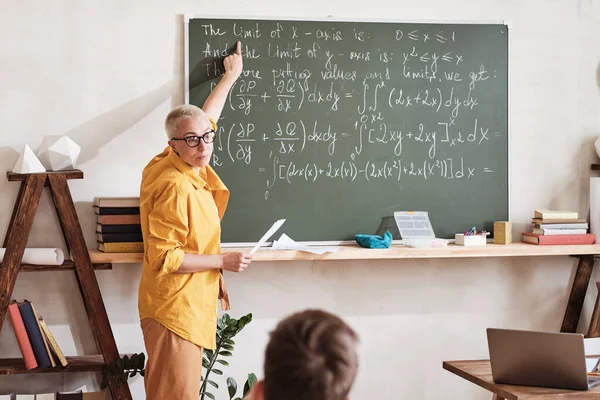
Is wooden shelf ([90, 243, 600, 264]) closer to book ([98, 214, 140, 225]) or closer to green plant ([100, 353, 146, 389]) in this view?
book ([98, 214, 140, 225])

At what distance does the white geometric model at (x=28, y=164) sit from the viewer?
3.44 m

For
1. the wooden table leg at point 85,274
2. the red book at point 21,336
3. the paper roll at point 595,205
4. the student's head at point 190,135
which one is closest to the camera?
the student's head at point 190,135

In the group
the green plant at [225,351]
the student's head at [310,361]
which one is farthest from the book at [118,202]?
the student's head at [310,361]

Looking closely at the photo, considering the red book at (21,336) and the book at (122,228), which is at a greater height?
the book at (122,228)

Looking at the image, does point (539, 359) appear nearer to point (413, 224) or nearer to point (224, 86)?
point (413, 224)

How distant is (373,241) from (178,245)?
1.10 meters

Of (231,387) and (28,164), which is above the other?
(28,164)

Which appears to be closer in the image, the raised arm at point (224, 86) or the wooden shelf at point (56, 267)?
the wooden shelf at point (56, 267)

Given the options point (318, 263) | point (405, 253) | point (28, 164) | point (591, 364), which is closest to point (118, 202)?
point (28, 164)

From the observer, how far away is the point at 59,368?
11.4 feet

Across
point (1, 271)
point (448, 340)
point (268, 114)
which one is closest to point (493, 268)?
point (448, 340)

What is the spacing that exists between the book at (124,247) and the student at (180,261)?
239mm

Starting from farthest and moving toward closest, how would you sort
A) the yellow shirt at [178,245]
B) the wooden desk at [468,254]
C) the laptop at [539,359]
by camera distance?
1. the wooden desk at [468,254]
2. the yellow shirt at [178,245]
3. the laptop at [539,359]

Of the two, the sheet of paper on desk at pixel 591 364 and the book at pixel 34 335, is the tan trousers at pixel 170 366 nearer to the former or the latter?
the book at pixel 34 335
